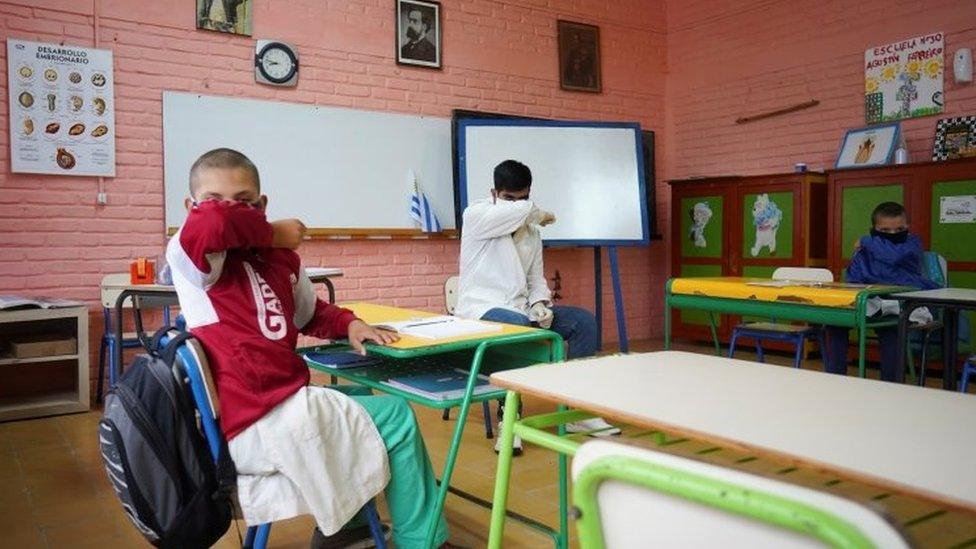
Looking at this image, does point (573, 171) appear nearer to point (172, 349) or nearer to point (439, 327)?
point (439, 327)

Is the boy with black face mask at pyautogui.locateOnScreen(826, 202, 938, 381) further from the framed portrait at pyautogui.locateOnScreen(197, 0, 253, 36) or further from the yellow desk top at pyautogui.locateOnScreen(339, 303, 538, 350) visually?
the framed portrait at pyautogui.locateOnScreen(197, 0, 253, 36)

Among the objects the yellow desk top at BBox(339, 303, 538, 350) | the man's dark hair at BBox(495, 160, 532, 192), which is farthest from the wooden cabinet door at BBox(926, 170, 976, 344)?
the yellow desk top at BBox(339, 303, 538, 350)

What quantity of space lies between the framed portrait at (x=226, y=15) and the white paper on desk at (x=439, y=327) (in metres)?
3.07

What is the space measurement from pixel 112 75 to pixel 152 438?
11.1 ft

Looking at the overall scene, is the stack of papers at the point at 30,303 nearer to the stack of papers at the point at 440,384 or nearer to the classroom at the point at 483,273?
the classroom at the point at 483,273

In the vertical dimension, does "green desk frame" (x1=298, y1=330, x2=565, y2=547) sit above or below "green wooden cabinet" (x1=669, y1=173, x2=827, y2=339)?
below

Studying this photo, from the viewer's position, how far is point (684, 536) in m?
0.67

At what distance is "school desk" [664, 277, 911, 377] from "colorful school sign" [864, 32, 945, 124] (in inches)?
83.0

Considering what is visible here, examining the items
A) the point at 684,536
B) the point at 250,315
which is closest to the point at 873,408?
the point at 684,536

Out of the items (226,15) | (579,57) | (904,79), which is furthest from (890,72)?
(226,15)

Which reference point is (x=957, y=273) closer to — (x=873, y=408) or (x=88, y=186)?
(x=873, y=408)

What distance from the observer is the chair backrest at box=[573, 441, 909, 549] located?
552mm

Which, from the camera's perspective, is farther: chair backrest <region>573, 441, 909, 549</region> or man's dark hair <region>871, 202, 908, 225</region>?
man's dark hair <region>871, 202, 908, 225</region>

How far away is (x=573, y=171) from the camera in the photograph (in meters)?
5.07
